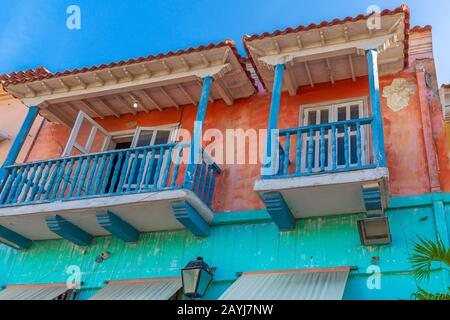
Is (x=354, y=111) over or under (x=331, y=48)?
under

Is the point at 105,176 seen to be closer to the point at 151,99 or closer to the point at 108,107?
the point at 151,99

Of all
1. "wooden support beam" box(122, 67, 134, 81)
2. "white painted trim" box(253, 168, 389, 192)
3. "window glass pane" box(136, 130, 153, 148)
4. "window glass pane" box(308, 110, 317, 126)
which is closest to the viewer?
"white painted trim" box(253, 168, 389, 192)

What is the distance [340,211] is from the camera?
7664mm

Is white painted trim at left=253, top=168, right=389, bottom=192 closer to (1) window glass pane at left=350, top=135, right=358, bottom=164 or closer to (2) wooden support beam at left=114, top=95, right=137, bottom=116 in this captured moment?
(1) window glass pane at left=350, top=135, right=358, bottom=164

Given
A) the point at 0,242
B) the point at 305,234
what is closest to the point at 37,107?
the point at 0,242

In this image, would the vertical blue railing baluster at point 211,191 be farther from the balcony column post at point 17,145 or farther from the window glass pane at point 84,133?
the balcony column post at point 17,145

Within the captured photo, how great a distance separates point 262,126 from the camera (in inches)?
375

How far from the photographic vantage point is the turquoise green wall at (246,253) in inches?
277

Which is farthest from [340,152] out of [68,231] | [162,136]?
[68,231]

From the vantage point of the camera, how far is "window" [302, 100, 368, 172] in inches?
331

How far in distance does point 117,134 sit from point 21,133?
1824mm

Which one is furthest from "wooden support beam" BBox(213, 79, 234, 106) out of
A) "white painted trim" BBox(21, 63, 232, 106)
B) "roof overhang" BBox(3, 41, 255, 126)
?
"white painted trim" BBox(21, 63, 232, 106)

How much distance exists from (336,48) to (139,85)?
3601mm
